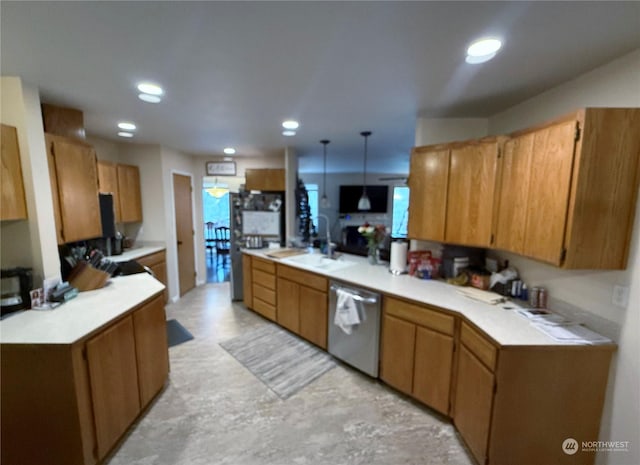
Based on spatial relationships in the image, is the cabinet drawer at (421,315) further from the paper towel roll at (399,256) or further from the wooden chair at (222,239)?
the wooden chair at (222,239)

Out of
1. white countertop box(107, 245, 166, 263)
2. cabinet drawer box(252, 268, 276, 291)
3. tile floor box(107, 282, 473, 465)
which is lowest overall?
tile floor box(107, 282, 473, 465)

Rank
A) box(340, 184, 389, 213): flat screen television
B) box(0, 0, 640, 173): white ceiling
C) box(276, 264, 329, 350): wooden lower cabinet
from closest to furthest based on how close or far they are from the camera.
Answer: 1. box(0, 0, 640, 173): white ceiling
2. box(276, 264, 329, 350): wooden lower cabinet
3. box(340, 184, 389, 213): flat screen television

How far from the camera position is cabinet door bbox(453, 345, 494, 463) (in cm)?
153

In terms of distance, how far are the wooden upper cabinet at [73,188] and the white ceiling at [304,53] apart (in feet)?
1.21

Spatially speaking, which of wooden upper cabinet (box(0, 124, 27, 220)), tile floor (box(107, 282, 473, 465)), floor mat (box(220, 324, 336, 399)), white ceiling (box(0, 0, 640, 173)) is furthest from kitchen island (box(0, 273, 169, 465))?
white ceiling (box(0, 0, 640, 173))

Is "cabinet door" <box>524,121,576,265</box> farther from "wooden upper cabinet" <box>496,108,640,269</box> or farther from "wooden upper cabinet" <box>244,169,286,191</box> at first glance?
"wooden upper cabinet" <box>244,169,286,191</box>

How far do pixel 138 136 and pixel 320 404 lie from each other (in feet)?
11.8

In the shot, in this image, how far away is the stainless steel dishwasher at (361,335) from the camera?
90.0 inches

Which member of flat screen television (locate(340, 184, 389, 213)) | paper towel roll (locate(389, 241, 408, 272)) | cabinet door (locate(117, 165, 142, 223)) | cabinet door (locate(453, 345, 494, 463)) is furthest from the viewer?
flat screen television (locate(340, 184, 389, 213))

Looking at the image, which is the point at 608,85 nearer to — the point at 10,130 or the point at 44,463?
the point at 10,130

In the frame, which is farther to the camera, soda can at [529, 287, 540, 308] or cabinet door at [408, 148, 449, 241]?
cabinet door at [408, 148, 449, 241]

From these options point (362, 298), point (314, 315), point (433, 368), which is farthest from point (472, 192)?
point (314, 315)

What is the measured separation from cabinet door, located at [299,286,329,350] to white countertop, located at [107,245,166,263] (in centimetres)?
209

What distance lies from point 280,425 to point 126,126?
3191mm
